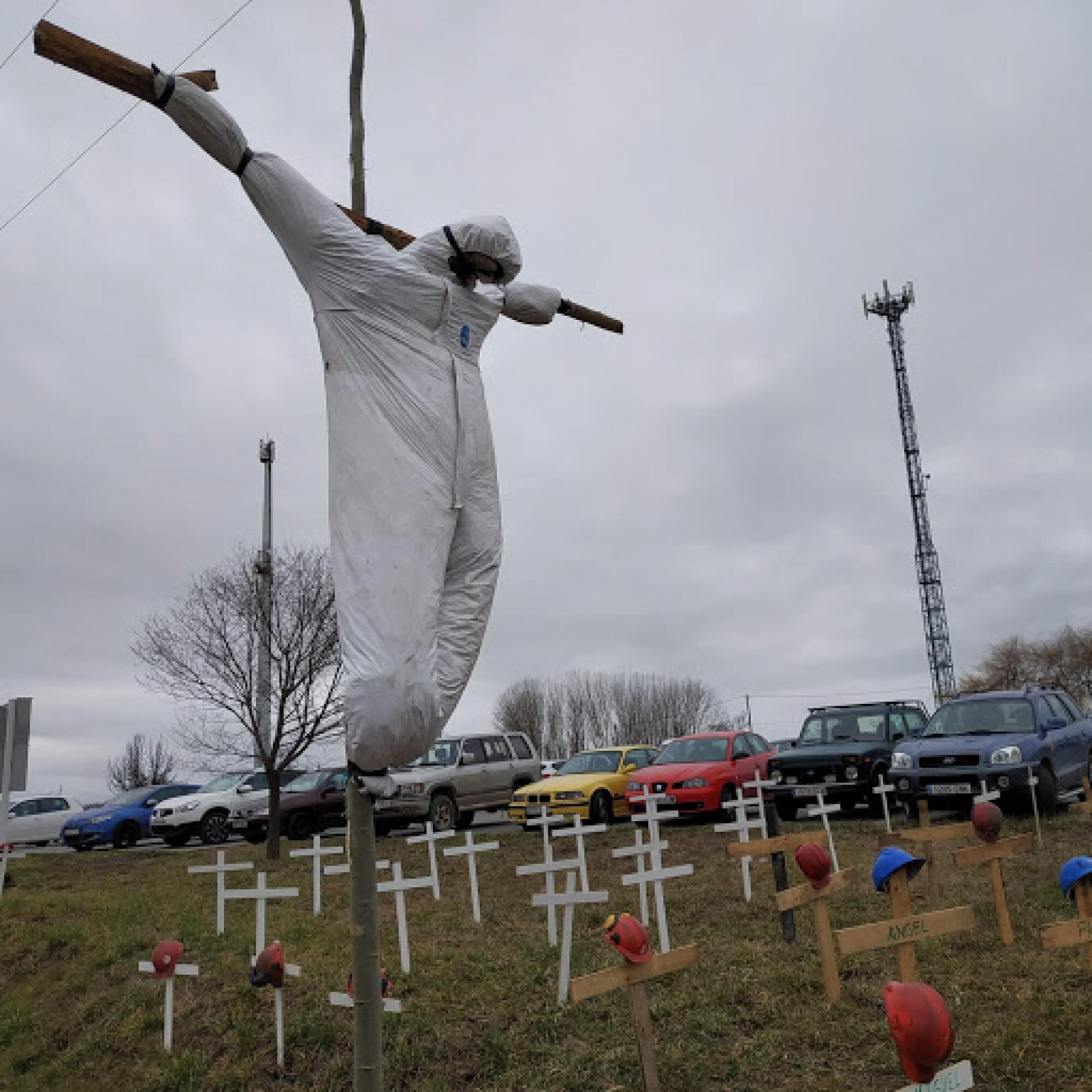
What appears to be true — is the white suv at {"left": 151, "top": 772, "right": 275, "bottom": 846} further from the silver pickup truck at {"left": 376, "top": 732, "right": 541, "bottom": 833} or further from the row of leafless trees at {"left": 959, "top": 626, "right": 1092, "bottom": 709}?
the row of leafless trees at {"left": 959, "top": 626, "right": 1092, "bottom": 709}

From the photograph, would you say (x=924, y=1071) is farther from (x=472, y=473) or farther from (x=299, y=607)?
(x=299, y=607)

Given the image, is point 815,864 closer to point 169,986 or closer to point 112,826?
point 169,986

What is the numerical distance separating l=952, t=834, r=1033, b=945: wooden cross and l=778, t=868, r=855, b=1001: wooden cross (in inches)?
36.5

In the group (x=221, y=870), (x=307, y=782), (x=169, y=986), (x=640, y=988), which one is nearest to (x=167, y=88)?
(x=640, y=988)

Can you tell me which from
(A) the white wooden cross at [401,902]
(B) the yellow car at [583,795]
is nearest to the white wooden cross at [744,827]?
(A) the white wooden cross at [401,902]

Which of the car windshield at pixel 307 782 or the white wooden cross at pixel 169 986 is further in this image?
the car windshield at pixel 307 782

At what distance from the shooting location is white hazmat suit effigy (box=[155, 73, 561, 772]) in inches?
101

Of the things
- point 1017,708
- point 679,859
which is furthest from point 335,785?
point 1017,708

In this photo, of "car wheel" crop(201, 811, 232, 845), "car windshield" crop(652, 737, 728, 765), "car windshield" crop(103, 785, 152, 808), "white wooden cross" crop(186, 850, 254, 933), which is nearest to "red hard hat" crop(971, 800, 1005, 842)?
"white wooden cross" crop(186, 850, 254, 933)

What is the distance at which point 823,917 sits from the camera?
4.85m

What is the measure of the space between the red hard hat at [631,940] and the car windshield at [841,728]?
10.9m

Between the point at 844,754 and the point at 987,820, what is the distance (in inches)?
321

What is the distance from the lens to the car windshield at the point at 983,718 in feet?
38.1

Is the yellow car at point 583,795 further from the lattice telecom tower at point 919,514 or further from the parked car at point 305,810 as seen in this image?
the lattice telecom tower at point 919,514
